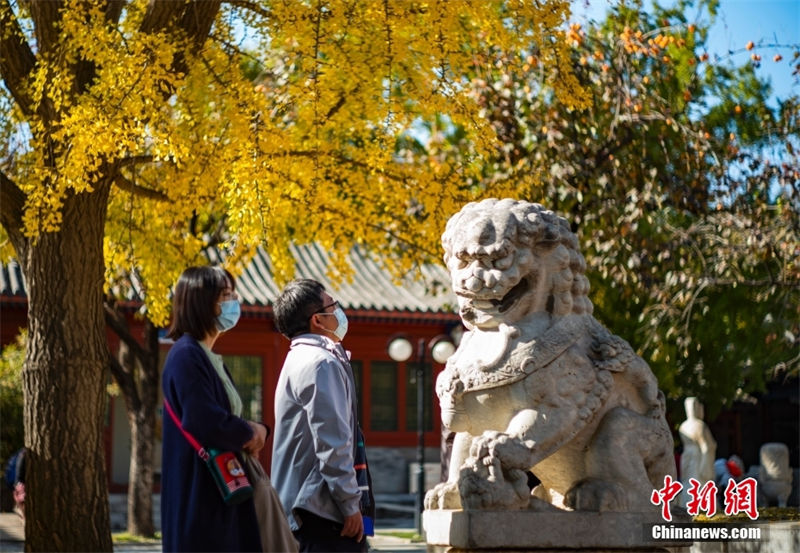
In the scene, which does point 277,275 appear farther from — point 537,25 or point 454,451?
point 454,451

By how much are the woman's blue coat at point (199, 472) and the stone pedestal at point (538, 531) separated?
0.94 metres

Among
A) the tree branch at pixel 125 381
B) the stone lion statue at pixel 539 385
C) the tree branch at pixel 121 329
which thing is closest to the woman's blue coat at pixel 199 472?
the stone lion statue at pixel 539 385

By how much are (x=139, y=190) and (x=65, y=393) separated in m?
2.00

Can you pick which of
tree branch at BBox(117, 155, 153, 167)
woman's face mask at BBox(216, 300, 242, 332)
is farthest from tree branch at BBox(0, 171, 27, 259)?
woman's face mask at BBox(216, 300, 242, 332)

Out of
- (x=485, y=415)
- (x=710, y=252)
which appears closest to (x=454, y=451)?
(x=485, y=415)

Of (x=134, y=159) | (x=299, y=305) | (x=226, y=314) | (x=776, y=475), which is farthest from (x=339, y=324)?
(x=776, y=475)

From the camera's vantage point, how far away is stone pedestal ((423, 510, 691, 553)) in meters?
4.82

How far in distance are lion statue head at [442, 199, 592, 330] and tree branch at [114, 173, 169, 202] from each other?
18.9 ft

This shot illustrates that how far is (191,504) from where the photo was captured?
4270 millimetres

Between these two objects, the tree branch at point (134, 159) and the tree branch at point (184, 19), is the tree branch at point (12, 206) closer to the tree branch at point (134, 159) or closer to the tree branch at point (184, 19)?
the tree branch at point (134, 159)

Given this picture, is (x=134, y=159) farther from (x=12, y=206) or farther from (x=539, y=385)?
(x=539, y=385)

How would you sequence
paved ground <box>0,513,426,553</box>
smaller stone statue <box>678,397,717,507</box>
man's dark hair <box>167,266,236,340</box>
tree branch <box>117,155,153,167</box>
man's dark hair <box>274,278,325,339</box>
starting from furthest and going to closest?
smaller stone statue <box>678,397,717,507</box> → paved ground <box>0,513,426,553</box> → tree branch <box>117,155,153,167</box> → man's dark hair <box>274,278,325,339</box> → man's dark hair <box>167,266,236,340</box>

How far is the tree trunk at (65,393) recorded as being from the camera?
9531mm
